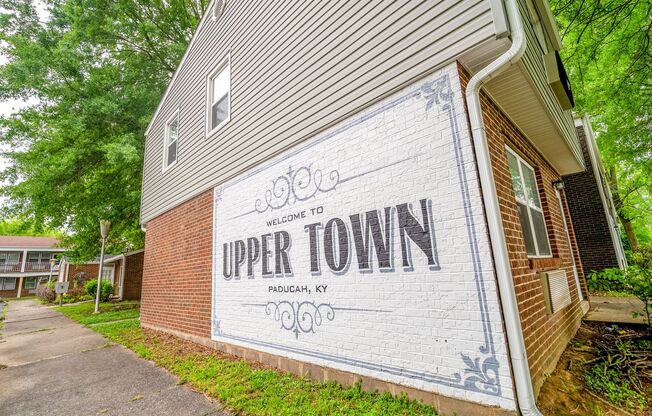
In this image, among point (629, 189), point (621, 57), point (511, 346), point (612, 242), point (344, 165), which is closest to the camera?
point (511, 346)

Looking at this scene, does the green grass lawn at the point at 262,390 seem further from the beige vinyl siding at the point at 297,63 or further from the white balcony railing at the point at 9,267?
the white balcony railing at the point at 9,267

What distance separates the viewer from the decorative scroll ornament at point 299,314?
3.70m

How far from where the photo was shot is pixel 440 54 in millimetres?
2969

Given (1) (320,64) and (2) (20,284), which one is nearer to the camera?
(1) (320,64)

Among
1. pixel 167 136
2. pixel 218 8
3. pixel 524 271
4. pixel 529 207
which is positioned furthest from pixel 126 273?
pixel 524 271

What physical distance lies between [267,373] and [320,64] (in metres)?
4.44

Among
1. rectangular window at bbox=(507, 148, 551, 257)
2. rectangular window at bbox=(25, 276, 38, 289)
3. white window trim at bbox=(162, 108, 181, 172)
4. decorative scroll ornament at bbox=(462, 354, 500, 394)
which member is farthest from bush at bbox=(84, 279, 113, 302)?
rectangular window at bbox=(25, 276, 38, 289)

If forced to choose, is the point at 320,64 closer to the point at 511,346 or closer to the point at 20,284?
the point at 511,346

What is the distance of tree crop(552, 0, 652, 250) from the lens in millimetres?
6983

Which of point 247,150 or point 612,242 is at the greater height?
point 247,150

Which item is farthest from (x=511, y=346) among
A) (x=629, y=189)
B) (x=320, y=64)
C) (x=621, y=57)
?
(x=629, y=189)

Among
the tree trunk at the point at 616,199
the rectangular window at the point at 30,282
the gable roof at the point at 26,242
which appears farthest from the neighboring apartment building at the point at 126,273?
the tree trunk at the point at 616,199

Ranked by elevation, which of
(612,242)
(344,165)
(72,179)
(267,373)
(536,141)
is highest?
(72,179)

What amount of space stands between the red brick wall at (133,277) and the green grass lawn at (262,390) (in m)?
16.0
